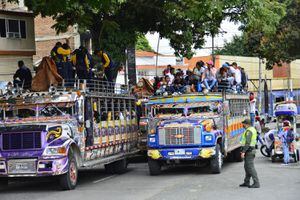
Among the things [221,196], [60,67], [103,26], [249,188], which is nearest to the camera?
[221,196]

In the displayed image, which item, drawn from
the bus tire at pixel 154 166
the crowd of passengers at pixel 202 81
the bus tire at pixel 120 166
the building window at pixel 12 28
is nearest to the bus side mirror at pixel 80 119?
the bus tire at pixel 154 166

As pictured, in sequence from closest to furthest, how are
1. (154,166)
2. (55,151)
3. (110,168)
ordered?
(55,151) → (154,166) → (110,168)

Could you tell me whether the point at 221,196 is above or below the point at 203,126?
below

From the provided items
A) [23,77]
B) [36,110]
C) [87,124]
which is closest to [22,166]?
[36,110]

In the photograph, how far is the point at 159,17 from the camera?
76.9 feet

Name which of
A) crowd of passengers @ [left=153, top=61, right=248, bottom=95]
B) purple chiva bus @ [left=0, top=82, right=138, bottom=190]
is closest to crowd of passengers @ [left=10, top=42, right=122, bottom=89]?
purple chiva bus @ [left=0, top=82, right=138, bottom=190]

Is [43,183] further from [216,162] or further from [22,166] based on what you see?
[216,162]

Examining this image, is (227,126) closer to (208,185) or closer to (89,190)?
(208,185)

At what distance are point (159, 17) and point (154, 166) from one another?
979 cm

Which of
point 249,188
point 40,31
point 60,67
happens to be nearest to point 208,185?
point 249,188

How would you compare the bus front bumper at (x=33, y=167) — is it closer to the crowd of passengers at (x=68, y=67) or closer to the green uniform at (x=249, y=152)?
the crowd of passengers at (x=68, y=67)

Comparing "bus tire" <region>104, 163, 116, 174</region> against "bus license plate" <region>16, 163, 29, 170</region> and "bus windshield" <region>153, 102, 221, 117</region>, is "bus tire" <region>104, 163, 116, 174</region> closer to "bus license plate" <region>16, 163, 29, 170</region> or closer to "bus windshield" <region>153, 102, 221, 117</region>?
"bus windshield" <region>153, 102, 221, 117</region>

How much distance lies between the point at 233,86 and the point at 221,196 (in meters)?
7.62

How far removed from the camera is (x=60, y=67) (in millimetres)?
15258
